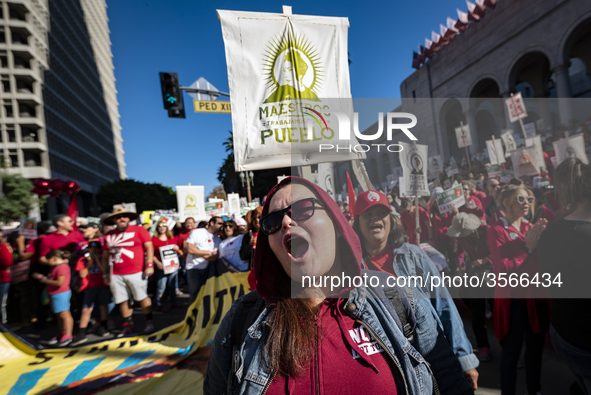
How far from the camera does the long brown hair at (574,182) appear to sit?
177 centimetres

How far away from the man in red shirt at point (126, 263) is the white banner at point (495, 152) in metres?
5.24

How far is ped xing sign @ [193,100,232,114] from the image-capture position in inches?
254

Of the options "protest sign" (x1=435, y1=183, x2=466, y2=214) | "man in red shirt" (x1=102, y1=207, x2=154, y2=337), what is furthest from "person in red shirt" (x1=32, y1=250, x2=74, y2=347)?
"protest sign" (x1=435, y1=183, x2=466, y2=214)

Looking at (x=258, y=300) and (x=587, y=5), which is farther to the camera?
(x=587, y=5)

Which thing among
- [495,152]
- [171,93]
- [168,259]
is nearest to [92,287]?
[168,259]

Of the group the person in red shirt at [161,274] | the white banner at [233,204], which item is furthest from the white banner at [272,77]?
the white banner at [233,204]

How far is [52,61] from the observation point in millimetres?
47125

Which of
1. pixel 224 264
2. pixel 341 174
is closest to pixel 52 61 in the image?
pixel 224 264

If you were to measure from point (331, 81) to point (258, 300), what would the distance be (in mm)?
1804

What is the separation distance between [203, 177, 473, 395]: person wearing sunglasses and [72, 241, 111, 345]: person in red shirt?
535 centimetres

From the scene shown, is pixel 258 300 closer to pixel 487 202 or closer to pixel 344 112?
pixel 344 112

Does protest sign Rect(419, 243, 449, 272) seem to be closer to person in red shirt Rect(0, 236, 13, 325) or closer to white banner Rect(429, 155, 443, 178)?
white banner Rect(429, 155, 443, 178)

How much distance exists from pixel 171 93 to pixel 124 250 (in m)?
4.72

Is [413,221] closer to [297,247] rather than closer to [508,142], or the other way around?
[297,247]
